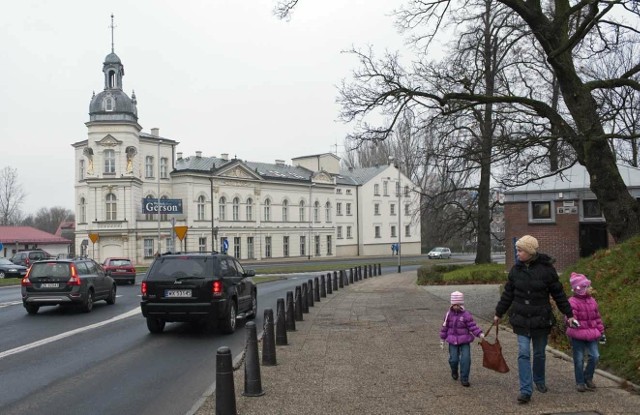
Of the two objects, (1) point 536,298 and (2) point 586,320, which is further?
(2) point 586,320

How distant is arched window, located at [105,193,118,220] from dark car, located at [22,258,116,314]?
42.6 m

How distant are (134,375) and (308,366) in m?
2.43

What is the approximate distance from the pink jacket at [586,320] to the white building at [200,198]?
39.1m

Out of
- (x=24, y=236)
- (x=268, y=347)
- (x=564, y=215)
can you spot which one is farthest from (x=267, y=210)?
(x=268, y=347)

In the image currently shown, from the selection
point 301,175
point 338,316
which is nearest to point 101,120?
point 301,175

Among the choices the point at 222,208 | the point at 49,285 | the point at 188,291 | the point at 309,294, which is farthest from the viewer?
the point at 222,208

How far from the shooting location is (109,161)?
192 ft

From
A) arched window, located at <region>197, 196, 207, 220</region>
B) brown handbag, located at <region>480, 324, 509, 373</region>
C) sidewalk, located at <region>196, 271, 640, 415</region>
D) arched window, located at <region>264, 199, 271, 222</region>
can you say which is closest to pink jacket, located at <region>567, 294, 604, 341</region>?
sidewalk, located at <region>196, 271, 640, 415</region>

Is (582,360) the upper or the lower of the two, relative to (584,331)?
lower

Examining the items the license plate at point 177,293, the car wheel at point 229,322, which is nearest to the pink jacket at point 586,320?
the car wheel at point 229,322

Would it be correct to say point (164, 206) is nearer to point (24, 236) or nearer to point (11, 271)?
point (11, 271)

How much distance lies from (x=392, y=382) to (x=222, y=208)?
192 feet

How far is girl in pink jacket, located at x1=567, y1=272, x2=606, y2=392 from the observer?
6875mm

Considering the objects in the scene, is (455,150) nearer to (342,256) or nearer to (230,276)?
(230,276)
